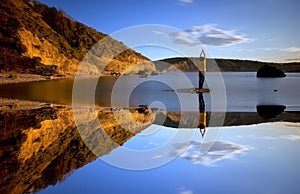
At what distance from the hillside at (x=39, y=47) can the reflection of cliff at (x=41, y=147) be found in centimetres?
1351

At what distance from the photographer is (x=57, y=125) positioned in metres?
15.6

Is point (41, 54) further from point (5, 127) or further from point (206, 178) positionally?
point (206, 178)

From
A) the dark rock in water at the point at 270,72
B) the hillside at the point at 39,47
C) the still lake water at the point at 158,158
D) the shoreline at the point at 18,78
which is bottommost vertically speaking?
the still lake water at the point at 158,158

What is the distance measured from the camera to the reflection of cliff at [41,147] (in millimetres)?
8609

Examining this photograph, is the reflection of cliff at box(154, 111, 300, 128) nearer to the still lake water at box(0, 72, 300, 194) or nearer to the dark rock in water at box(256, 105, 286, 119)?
the dark rock in water at box(256, 105, 286, 119)

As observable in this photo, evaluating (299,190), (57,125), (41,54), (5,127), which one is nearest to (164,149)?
(299,190)

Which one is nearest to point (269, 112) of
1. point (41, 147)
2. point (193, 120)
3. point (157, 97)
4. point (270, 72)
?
point (193, 120)

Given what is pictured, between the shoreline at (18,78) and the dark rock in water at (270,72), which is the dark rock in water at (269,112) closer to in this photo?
the shoreline at (18,78)

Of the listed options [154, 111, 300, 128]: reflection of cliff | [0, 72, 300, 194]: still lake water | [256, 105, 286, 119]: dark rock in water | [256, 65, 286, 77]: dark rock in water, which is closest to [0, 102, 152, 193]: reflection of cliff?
[0, 72, 300, 194]: still lake water

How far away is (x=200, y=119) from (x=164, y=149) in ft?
25.6

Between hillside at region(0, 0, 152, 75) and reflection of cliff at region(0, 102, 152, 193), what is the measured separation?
13507mm

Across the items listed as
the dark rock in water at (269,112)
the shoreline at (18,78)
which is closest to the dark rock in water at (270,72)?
the shoreline at (18,78)

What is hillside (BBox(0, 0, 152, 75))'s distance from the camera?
6263 centimetres

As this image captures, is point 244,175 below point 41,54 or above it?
below
